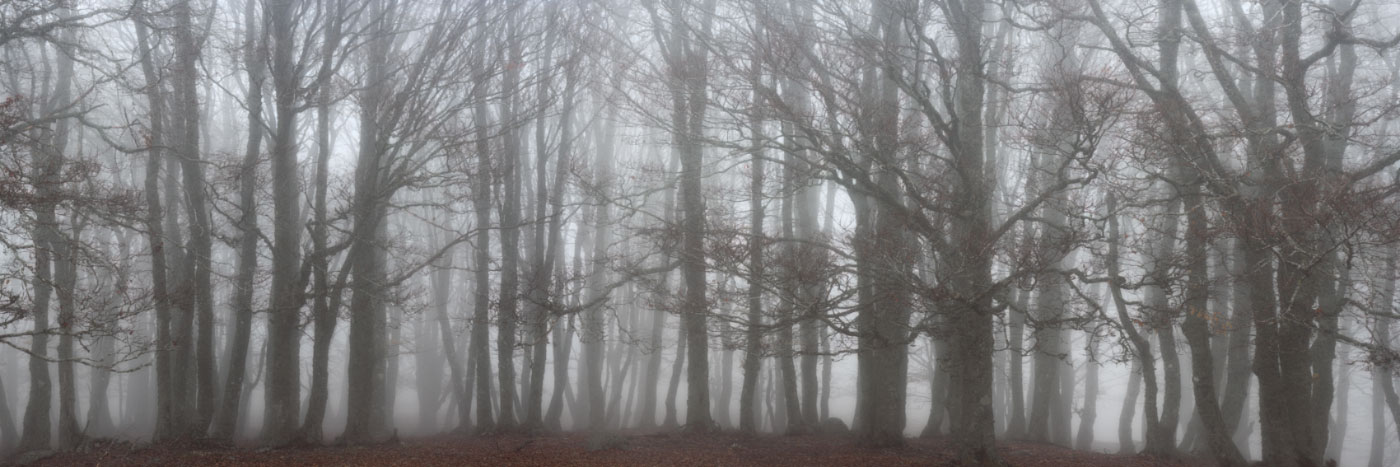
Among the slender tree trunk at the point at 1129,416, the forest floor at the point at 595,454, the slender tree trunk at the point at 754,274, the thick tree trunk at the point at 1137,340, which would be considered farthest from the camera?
the slender tree trunk at the point at 1129,416

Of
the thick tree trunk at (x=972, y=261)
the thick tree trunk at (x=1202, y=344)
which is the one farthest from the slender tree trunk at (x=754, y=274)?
the thick tree trunk at (x=1202, y=344)

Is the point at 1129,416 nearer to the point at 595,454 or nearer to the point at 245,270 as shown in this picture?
the point at 595,454

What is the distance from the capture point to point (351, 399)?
505 inches

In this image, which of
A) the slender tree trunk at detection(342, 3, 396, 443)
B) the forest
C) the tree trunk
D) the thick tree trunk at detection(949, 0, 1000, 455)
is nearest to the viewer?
the thick tree trunk at detection(949, 0, 1000, 455)

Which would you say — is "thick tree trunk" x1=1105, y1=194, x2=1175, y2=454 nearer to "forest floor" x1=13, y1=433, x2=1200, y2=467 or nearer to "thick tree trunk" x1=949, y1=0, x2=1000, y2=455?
"forest floor" x1=13, y1=433, x2=1200, y2=467

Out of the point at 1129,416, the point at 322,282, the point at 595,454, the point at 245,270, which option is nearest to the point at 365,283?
the point at 322,282

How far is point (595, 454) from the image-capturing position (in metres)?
11.3

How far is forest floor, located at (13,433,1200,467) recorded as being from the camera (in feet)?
33.9

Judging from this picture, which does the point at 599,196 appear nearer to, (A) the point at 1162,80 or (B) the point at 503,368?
(B) the point at 503,368

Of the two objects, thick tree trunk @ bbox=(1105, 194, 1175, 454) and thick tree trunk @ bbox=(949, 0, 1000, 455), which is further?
thick tree trunk @ bbox=(1105, 194, 1175, 454)

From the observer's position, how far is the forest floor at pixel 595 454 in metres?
10.3

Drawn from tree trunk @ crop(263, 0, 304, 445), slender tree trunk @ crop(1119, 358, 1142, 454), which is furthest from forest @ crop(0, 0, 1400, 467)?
slender tree trunk @ crop(1119, 358, 1142, 454)

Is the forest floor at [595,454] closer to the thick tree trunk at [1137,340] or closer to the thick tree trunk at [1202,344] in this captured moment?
the thick tree trunk at [1137,340]

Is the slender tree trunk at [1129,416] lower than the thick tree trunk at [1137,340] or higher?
lower
